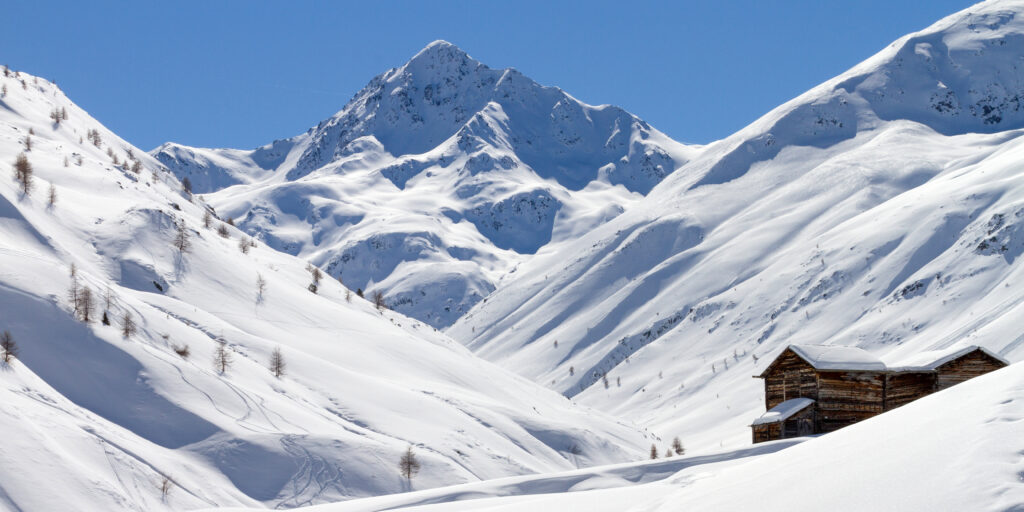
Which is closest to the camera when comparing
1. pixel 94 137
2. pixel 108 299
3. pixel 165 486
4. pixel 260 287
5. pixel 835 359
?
pixel 165 486

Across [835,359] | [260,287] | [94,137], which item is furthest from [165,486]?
Result: [94,137]

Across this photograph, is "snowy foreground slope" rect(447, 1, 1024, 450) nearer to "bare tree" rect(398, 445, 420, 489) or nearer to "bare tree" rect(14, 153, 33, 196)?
"bare tree" rect(398, 445, 420, 489)

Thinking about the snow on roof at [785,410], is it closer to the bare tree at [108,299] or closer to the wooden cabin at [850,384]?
the wooden cabin at [850,384]

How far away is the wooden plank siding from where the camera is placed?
3228 cm

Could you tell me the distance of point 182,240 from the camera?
1734 inches

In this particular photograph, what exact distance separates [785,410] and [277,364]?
1983 cm

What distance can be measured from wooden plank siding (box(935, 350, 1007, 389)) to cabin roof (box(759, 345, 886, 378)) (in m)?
2.15

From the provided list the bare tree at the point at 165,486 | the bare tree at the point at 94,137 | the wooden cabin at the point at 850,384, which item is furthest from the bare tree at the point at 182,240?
the wooden cabin at the point at 850,384

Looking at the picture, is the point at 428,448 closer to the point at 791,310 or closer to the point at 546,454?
the point at 546,454

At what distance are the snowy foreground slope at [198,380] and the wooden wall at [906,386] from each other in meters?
14.5

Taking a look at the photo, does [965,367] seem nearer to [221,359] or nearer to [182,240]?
[221,359]

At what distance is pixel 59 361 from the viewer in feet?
92.5


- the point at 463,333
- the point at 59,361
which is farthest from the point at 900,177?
the point at 59,361

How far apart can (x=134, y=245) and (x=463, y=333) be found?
142335mm
